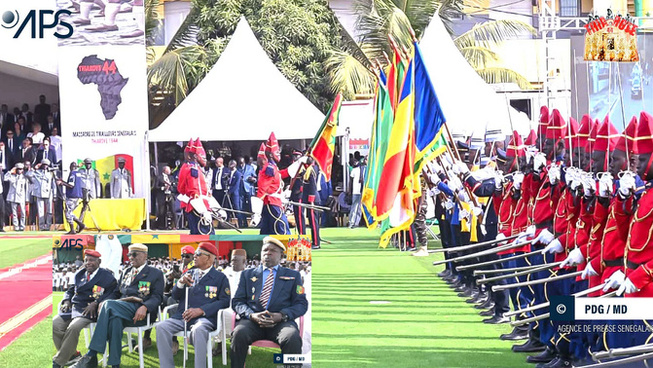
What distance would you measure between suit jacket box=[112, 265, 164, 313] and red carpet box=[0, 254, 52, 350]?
10.6 feet

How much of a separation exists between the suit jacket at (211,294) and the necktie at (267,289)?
186mm

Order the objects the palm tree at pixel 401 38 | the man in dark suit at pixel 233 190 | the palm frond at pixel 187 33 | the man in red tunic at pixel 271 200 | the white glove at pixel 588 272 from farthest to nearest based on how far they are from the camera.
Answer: the palm frond at pixel 187 33 → the palm tree at pixel 401 38 → the man in dark suit at pixel 233 190 → the man in red tunic at pixel 271 200 → the white glove at pixel 588 272

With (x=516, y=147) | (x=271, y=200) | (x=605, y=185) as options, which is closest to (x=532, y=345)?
(x=516, y=147)

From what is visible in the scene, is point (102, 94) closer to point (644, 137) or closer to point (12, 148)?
point (12, 148)

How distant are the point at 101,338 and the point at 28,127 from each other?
20.6m

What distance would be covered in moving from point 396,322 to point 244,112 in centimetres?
1131

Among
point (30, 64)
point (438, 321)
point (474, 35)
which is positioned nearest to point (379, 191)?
point (438, 321)

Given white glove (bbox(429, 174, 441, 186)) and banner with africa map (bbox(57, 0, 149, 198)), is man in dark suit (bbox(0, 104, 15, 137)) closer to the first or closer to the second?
banner with africa map (bbox(57, 0, 149, 198))

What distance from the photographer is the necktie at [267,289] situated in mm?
5859

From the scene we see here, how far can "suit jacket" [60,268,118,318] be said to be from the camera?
5.90 m

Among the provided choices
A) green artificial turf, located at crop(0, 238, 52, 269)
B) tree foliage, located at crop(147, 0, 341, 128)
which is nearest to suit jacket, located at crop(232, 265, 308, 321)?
green artificial turf, located at crop(0, 238, 52, 269)

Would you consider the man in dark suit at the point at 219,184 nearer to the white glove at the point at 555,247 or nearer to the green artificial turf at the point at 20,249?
the green artificial turf at the point at 20,249

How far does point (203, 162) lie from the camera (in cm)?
1623

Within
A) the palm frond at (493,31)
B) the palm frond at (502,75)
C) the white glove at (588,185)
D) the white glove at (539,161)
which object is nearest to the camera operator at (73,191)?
the palm frond at (502,75)
